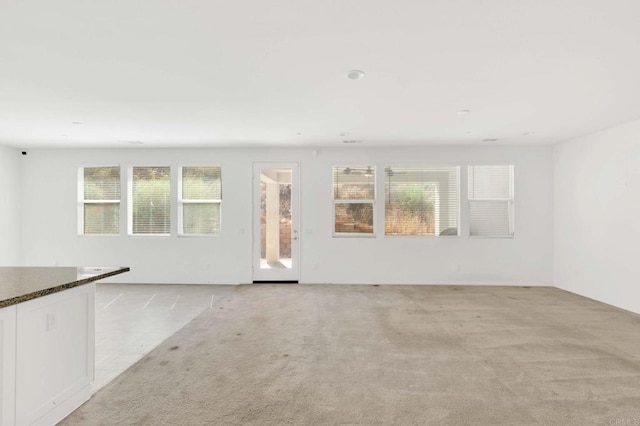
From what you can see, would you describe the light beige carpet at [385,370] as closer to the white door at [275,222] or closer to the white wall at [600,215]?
the white wall at [600,215]

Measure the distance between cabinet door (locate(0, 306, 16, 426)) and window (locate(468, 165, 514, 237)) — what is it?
260 inches

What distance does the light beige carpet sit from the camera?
7.48 feet

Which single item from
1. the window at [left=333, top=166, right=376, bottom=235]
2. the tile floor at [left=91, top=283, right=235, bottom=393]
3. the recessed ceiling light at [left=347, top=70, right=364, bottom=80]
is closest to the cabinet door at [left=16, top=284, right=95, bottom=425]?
the tile floor at [left=91, top=283, right=235, bottom=393]

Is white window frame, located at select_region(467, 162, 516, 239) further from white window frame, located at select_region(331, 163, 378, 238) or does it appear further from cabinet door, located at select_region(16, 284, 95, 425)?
cabinet door, located at select_region(16, 284, 95, 425)

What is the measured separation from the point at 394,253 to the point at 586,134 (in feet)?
12.3

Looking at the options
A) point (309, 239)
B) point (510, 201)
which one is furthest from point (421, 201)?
point (309, 239)

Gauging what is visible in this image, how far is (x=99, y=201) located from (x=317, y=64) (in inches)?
235

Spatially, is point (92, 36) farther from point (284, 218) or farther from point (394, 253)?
point (394, 253)

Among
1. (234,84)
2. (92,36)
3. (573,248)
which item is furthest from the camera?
(573,248)

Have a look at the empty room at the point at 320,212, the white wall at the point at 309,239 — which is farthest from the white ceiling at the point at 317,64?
the white wall at the point at 309,239

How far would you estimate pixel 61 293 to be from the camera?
2.22 meters

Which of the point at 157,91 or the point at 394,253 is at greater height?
the point at 157,91

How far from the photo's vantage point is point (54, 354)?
2.16 m

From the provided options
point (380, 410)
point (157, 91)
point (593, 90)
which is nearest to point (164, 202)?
point (157, 91)
